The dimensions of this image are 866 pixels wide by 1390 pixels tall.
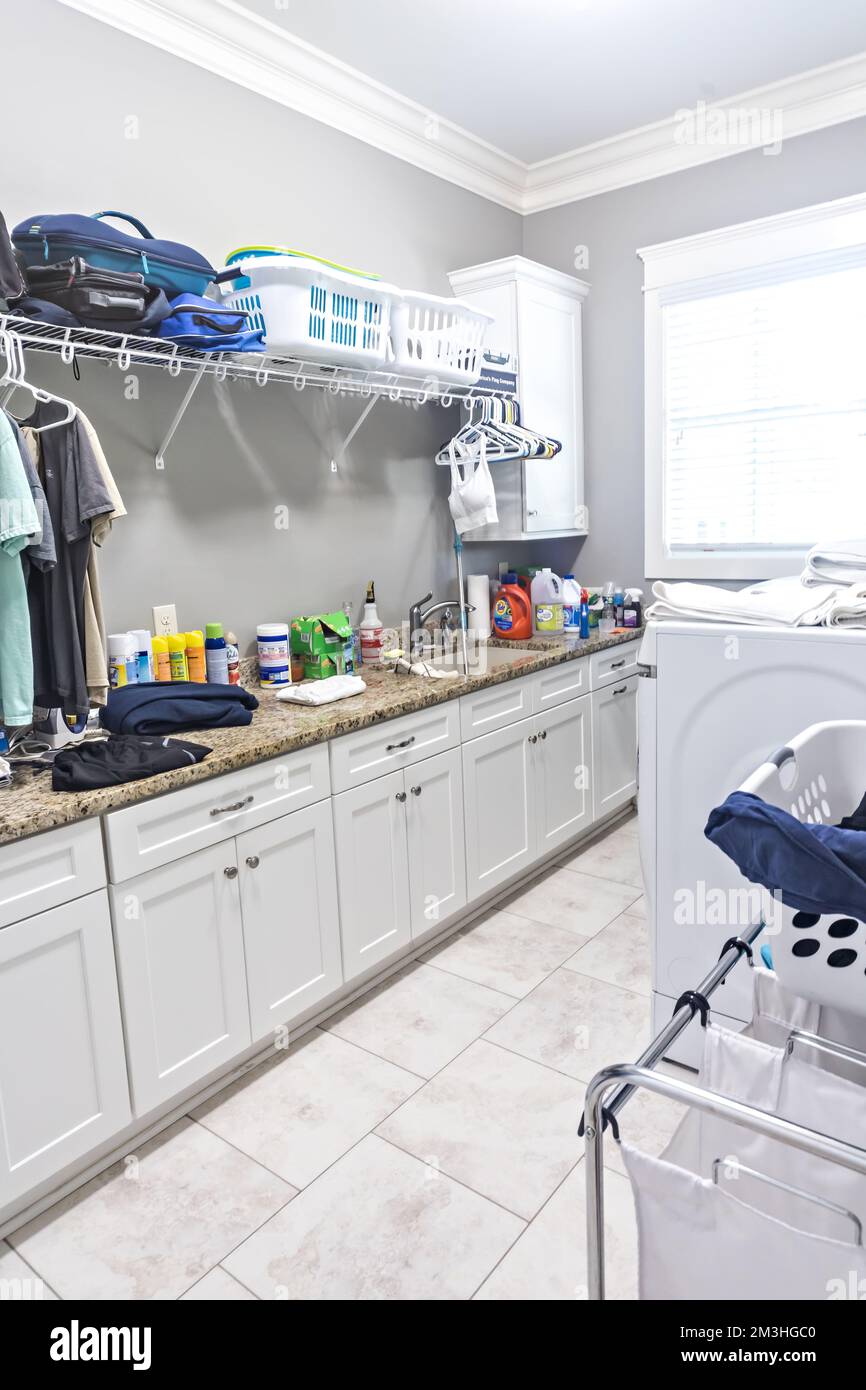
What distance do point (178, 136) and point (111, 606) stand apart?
1350 millimetres

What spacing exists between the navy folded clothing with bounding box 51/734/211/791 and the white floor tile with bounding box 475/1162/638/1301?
1.18m

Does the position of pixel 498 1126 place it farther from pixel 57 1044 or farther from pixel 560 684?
pixel 560 684

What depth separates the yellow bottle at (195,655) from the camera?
2547mm

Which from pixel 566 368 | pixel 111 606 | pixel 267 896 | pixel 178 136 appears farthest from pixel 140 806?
pixel 566 368

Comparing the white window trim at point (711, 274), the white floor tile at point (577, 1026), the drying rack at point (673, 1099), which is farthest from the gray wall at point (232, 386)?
the drying rack at point (673, 1099)

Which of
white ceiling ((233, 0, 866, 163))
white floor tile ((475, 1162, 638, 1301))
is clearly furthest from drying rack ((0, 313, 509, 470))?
white floor tile ((475, 1162, 638, 1301))

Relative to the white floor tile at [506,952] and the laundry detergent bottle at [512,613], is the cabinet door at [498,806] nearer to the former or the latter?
the white floor tile at [506,952]

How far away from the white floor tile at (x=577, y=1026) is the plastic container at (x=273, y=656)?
1.22 meters

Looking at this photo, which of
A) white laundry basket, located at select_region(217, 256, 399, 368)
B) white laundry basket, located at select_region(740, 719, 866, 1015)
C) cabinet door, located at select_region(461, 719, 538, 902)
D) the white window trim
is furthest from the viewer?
the white window trim

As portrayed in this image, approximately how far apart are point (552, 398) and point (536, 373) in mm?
144

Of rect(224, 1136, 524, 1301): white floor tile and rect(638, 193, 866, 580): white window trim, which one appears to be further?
rect(638, 193, 866, 580): white window trim

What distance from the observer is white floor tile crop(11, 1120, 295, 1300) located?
1639 millimetres

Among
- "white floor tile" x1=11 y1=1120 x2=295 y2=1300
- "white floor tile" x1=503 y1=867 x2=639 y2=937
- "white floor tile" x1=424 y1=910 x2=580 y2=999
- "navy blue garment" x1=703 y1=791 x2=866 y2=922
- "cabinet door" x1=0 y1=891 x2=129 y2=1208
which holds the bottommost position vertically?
"white floor tile" x1=11 y1=1120 x2=295 y2=1300

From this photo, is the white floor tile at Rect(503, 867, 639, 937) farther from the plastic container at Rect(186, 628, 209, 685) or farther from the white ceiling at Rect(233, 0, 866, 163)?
the white ceiling at Rect(233, 0, 866, 163)
